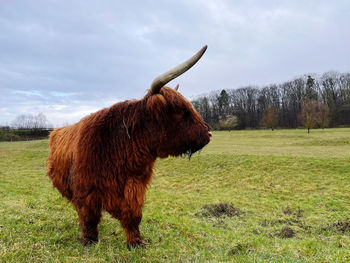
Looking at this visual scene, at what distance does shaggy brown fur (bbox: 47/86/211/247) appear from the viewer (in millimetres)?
3271

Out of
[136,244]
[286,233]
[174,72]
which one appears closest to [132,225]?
[136,244]

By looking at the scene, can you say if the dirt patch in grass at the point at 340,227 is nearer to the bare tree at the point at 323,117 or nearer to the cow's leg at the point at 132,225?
the cow's leg at the point at 132,225

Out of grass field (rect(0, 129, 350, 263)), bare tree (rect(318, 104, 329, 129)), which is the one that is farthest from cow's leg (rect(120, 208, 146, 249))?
bare tree (rect(318, 104, 329, 129))

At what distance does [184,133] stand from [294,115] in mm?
81692

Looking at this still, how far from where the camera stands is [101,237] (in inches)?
159

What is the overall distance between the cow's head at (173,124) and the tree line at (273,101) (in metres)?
64.1

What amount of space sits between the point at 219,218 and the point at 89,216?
4.70 metres

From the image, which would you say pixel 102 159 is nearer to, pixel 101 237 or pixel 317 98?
pixel 101 237

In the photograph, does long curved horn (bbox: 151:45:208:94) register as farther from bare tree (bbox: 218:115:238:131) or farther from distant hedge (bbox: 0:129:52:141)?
bare tree (bbox: 218:115:238:131)

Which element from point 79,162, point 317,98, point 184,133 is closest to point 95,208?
point 79,162

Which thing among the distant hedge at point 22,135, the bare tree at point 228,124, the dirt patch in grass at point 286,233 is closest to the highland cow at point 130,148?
the dirt patch in grass at point 286,233

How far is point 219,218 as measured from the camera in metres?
7.18

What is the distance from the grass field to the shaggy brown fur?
656 millimetres

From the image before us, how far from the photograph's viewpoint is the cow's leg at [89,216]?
337 cm
